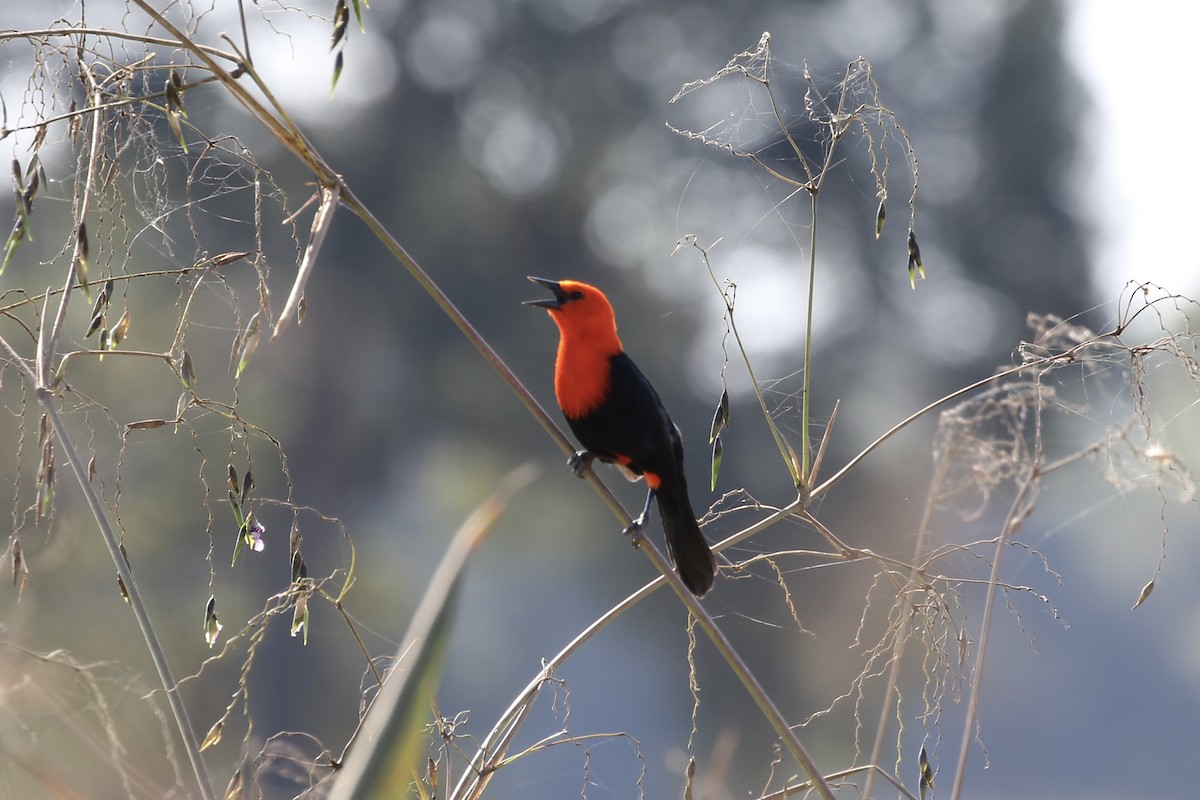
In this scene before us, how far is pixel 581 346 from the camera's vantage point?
387cm

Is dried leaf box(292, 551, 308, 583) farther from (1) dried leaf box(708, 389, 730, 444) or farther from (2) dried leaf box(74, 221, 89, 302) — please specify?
(1) dried leaf box(708, 389, 730, 444)

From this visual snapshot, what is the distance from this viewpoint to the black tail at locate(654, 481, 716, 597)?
3395 millimetres

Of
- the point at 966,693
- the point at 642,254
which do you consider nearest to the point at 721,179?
the point at 642,254

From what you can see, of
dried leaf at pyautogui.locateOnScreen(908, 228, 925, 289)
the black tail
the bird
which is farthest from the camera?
the bird

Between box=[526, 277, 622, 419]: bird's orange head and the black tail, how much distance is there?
1.29 ft

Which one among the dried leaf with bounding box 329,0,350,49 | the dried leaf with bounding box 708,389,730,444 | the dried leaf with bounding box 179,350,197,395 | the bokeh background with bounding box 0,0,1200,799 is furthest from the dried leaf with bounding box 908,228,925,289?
the bokeh background with bounding box 0,0,1200,799

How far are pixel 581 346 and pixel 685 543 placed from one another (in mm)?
791

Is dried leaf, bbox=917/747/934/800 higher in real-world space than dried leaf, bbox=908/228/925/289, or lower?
lower

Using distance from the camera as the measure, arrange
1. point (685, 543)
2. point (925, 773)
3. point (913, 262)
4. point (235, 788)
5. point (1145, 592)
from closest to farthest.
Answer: point (235, 788), point (1145, 592), point (925, 773), point (913, 262), point (685, 543)

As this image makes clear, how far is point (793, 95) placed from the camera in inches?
316

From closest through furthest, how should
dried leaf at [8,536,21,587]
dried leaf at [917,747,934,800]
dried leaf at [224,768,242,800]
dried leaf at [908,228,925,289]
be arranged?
dried leaf at [224,768,242,800] → dried leaf at [8,536,21,587] → dried leaf at [917,747,934,800] → dried leaf at [908,228,925,289]

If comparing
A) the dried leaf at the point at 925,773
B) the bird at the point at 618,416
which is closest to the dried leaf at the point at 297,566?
the dried leaf at the point at 925,773

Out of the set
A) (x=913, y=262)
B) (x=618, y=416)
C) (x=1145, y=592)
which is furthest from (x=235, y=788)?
(x=618, y=416)

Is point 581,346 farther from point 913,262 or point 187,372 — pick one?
point 187,372
